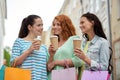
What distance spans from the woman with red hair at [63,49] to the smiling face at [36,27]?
0.59ft

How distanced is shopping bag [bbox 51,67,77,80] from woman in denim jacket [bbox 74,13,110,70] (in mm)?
170

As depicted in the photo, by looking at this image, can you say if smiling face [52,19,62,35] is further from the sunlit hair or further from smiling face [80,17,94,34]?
smiling face [80,17,94,34]

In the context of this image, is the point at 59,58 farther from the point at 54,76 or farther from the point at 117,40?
the point at 117,40

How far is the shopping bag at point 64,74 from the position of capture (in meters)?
4.01

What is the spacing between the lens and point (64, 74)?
159 inches

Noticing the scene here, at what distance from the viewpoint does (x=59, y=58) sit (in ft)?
13.9

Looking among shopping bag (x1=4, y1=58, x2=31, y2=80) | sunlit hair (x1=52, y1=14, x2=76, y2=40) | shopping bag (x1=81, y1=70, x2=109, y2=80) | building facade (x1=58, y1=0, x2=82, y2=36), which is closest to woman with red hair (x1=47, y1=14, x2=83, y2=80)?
sunlit hair (x1=52, y1=14, x2=76, y2=40)

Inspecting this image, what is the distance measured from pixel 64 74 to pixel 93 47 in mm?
483

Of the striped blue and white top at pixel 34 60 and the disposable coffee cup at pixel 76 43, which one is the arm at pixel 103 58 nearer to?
the disposable coffee cup at pixel 76 43

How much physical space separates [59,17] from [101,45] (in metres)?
0.56

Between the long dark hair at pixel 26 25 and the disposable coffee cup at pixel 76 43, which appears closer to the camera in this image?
the disposable coffee cup at pixel 76 43

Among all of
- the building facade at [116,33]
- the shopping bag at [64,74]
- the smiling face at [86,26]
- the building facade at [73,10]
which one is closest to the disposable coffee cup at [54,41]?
the shopping bag at [64,74]

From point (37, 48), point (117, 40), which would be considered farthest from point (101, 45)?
point (117, 40)

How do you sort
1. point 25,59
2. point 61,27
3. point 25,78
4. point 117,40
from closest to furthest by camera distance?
1. point 25,78
2. point 25,59
3. point 61,27
4. point 117,40
